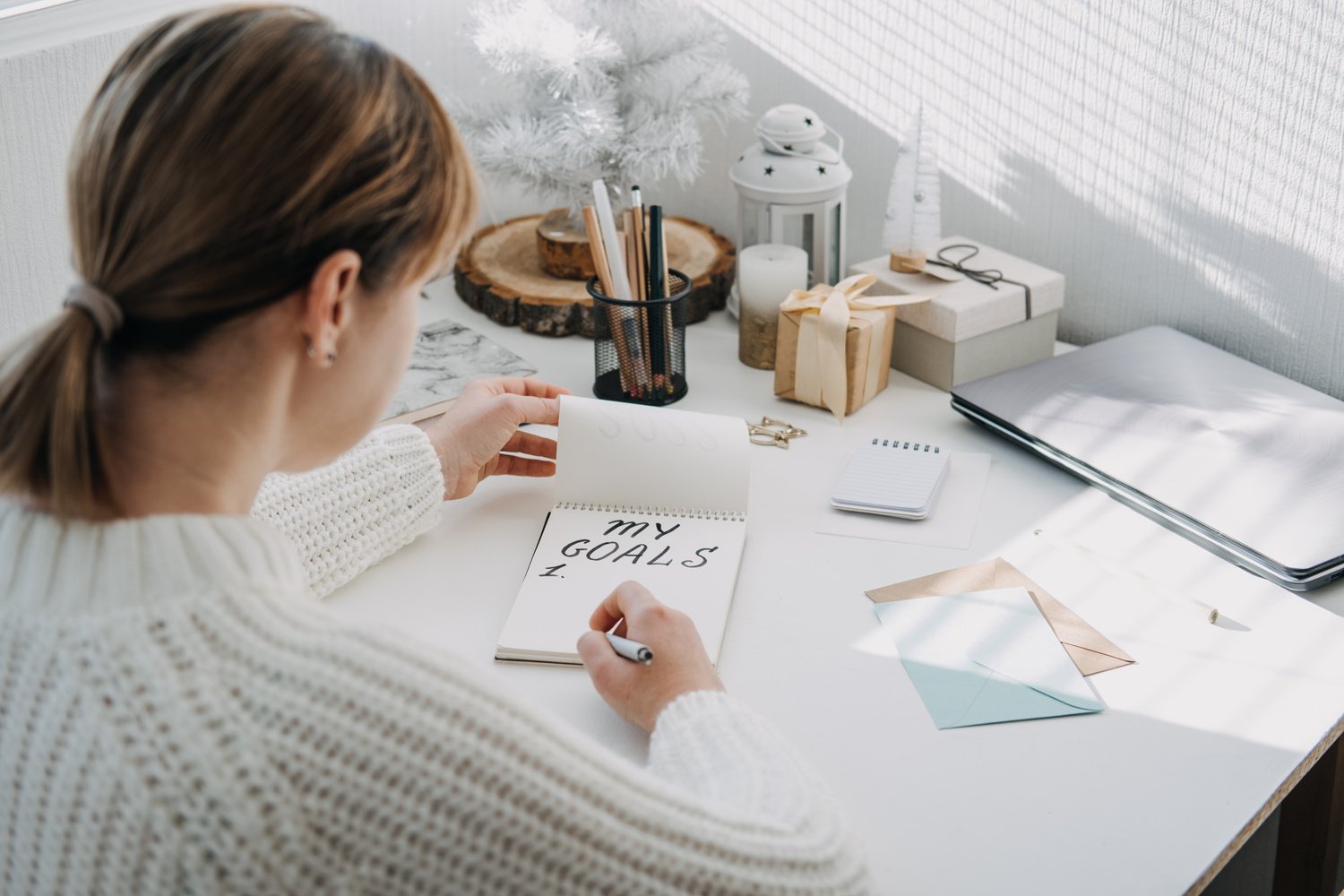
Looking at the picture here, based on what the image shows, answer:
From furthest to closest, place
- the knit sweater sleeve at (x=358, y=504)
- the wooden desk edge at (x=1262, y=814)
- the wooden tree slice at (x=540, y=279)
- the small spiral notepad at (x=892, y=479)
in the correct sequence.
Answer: the wooden tree slice at (x=540, y=279) → the small spiral notepad at (x=892, y=479) → the knit sweater sleeve at (x=358, y=504) → the wooden desk edge at (x=1262, y=814)

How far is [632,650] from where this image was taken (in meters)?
0.77

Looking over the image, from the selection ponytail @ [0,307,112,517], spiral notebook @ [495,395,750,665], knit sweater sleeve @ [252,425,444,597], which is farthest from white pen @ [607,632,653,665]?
ponytail @ [0,307,112,517]

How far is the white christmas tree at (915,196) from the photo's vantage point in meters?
1.25

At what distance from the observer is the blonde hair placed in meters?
0.50

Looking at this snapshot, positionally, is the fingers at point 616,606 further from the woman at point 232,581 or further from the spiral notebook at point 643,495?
the woman at point 232,581

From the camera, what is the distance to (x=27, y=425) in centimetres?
50

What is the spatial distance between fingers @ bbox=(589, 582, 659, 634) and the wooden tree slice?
1.79ft

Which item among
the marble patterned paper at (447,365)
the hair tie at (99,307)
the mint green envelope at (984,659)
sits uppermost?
the hair tie at (99,307)

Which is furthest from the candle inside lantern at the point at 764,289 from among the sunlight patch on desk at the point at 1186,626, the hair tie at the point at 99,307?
the hair tie at the point at 99,307

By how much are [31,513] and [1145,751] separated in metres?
0.64

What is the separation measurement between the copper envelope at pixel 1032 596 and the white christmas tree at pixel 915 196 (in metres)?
0.45

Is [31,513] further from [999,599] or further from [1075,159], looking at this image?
[1075,159]

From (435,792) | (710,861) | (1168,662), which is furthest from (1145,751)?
(435,792)

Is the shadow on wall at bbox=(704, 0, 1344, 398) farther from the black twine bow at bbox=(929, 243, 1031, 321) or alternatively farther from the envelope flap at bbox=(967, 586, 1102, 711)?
the envelope flap at bbox=(967, 586, 1102, 711)
